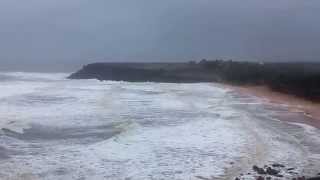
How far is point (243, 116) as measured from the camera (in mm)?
23859

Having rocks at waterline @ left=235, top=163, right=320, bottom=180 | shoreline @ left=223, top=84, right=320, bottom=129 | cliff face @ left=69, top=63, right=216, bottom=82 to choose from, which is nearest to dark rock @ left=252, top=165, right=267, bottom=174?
rocks at waterline @ left=235, top=163, right=320, bottom=180

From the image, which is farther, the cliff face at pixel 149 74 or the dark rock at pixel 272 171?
the cliff face at pixel 149 74

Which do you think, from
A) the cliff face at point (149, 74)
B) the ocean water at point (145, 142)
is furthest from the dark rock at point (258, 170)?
the cliff face at point (149, 74)

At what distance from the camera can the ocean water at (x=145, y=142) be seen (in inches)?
510

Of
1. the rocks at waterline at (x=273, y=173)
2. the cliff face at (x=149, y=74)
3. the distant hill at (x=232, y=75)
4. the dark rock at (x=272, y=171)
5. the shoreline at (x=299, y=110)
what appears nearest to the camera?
the rocks at waterline at (x=273, y=173)

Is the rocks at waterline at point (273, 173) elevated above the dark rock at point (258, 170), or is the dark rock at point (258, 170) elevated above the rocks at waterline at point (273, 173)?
the dark rock at point (258, 170)

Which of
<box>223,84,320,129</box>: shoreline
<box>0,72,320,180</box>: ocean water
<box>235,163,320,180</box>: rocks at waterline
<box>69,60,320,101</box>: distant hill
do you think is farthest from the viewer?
<box>69,60,320,101</box>: distant hill

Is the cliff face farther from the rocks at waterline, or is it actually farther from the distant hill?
the rocks at waterline

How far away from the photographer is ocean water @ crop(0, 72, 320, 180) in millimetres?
12953

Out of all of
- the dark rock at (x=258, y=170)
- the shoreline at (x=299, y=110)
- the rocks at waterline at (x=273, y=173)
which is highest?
the dark rock at (x=258, y=170)

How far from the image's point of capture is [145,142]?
651 inches

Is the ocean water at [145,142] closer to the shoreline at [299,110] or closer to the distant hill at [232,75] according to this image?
A: the shoreline at [299,110]

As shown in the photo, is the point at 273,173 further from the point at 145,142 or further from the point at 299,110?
the point at 299,110

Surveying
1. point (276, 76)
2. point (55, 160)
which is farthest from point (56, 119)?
point (276, 76)
